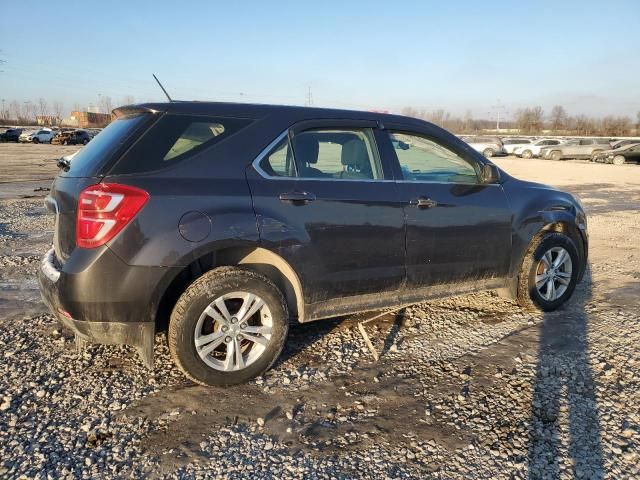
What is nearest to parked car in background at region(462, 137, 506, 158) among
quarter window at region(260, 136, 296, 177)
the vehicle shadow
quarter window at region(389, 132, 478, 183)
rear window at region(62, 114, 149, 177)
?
quarter window at region(389, 132, 478, 183)

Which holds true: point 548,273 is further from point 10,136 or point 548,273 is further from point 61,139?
point 10,136

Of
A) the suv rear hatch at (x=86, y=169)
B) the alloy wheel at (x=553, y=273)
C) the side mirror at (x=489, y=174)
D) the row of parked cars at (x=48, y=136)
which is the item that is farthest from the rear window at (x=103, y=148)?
the row of parked cars at (x=48, y=136)

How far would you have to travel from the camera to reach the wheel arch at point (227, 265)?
3.34m

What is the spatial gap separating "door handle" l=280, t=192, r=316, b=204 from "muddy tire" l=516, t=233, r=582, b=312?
226cm

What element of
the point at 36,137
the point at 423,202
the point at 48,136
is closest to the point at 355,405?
the point at 423,202

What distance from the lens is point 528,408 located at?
309 centimetres

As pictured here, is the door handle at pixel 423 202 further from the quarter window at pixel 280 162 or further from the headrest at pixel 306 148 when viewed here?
the quarter window at pixel 280 162

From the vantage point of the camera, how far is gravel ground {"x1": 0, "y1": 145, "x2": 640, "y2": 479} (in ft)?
8.48

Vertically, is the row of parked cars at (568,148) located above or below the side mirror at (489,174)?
above

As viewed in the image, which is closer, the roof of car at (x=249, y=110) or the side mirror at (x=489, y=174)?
the roof of car at (x=249, y=110)

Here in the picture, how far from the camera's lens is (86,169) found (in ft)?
10.4

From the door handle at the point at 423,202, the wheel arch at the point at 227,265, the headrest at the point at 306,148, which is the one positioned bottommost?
the wheel arch at the point at 227,265

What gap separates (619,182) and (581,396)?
1954 cm

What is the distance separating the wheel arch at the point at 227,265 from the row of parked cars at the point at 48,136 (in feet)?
166
